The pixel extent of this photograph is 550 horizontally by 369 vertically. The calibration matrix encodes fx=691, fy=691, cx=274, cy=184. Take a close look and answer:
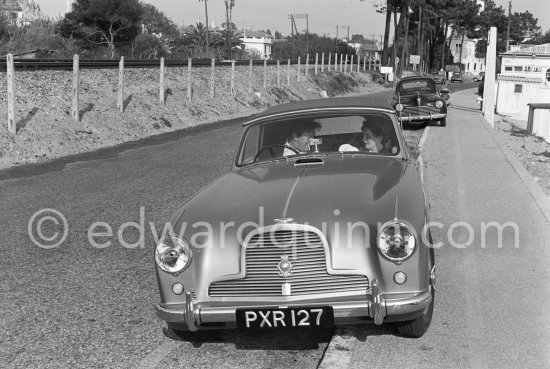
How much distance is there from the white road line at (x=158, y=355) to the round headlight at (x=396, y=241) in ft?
5.07

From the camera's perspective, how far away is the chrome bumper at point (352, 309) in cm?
392

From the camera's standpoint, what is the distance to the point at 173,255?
166 inches

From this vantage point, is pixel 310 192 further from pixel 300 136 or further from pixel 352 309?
pixel 300 136

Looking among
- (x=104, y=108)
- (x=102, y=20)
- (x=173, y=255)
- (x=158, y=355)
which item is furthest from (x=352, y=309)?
(x=102, y=20)

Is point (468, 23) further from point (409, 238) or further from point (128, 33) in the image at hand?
point (409, 238)

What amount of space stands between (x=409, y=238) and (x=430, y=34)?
421 feet

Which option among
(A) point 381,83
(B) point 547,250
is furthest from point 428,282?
(A) point 381,83

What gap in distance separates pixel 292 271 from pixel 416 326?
97cm

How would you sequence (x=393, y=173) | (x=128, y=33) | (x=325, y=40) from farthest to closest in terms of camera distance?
(x=325, y=40), (x=128, y=33), (x=393, y=173)

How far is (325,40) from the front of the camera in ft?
403

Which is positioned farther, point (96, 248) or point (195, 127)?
point (195, 127)

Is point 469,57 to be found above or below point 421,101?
above

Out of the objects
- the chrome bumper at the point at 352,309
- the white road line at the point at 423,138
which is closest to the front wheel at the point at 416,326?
the chrome bumper at the point at 352,309

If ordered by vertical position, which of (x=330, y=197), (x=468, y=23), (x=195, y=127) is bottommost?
(x=195, y=127)
